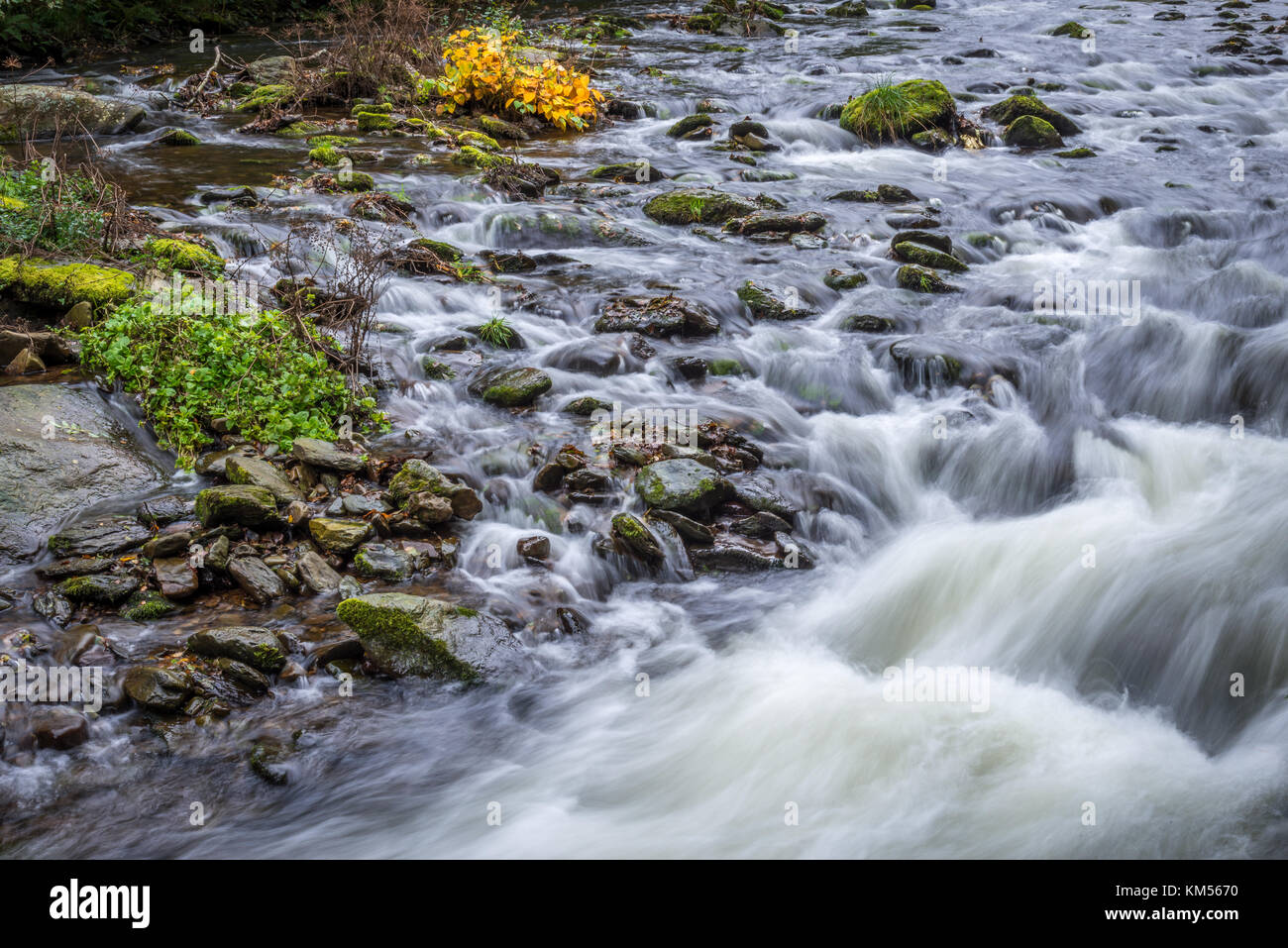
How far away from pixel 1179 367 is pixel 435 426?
585cm

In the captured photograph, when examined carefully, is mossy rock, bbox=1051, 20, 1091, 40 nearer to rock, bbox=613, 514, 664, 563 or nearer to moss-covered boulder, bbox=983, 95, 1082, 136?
moss-covered boulder, bbox=983, 95, 1082, 136

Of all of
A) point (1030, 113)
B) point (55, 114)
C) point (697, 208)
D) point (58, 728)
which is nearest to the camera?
point (58, 728)

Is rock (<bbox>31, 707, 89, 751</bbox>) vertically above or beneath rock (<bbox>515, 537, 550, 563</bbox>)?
beneath

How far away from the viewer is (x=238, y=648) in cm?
464

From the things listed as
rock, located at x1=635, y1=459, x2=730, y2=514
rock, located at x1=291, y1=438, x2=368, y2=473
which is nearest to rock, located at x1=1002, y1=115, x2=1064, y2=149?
rock, located at x1=635, y1=459, x2=730, y2=514

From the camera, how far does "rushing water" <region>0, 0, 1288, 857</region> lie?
4.19 meters

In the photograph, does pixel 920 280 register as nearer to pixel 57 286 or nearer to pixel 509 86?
pixel 57 286

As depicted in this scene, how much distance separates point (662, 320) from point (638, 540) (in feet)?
10.2

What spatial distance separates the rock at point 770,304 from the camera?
8711 mm

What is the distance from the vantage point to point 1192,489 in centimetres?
649

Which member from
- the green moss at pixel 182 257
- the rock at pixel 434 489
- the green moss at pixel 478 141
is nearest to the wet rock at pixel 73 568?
the rock at pixel 434 489

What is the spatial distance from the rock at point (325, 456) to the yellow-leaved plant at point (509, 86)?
30.6 feet

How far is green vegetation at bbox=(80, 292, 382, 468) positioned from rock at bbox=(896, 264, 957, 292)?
5228mm

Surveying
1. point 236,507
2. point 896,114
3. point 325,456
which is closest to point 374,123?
point 896,114
